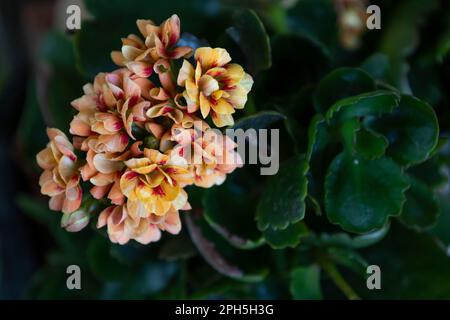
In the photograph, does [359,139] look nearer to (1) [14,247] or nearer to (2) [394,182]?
(2) [394,182]

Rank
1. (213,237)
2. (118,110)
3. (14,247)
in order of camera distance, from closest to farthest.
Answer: (118,110), (213,237), (14,247)

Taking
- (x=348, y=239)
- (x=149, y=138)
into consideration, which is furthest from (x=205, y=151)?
(x=348, y=239)

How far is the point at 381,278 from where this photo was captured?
42cm

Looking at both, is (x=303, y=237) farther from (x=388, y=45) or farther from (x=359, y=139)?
(x=388, y=45)

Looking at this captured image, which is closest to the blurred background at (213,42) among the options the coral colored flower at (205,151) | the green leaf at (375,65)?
the green leaf at (375,65)

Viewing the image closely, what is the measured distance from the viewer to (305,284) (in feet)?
1.35

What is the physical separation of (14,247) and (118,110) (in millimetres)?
529

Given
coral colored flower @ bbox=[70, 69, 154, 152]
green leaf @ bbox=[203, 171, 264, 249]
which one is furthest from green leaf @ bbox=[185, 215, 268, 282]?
coral colored flower @ bbox=[70, 69, 154, 152]

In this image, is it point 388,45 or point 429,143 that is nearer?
point 429,143

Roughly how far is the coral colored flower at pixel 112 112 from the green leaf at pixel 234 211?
0.35 feet

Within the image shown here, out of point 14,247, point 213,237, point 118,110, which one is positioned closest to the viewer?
point 118,110

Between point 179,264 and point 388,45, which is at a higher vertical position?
point 388,45

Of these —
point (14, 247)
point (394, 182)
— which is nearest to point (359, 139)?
point (394, 182)

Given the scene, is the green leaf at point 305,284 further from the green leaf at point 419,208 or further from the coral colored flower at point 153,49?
the coral colored flower at point 153,49
